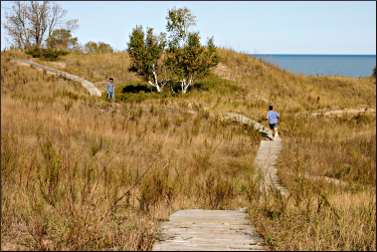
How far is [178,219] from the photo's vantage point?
524 centimetres

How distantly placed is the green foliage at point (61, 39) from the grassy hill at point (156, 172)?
25451mm

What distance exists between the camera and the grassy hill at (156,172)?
429 cm

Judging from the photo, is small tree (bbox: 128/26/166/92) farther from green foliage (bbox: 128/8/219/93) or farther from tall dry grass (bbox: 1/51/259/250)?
tall dry grass (bbox: 1/51/259/250)

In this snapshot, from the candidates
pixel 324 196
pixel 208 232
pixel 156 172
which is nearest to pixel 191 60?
pixel 156 172

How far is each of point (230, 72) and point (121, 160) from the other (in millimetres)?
30264

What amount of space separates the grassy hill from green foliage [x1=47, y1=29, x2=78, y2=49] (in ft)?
83.5

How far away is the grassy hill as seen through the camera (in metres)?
4.29

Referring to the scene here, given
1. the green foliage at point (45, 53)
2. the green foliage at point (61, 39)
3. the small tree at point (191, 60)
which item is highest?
the green foliage at point (61, 39)

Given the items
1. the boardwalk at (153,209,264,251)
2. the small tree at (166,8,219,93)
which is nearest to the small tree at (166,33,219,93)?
the small tree at (166,8,219,93)

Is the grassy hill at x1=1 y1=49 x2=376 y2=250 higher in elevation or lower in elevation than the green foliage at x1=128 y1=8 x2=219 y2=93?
lower

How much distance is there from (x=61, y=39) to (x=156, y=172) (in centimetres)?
5647

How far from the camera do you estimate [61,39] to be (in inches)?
2391

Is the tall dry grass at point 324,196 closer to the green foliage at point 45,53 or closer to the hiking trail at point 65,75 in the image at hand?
the hiking trail at point 65,75

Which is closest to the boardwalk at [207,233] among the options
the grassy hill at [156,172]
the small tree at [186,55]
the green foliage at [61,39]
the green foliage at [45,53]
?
the grassy hill at [156,172]
